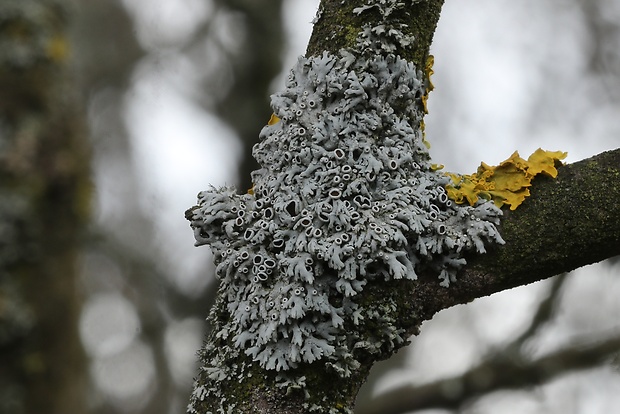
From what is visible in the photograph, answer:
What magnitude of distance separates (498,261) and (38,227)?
85 cm

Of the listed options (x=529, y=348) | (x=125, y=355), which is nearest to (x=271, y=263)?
(x=529, y=348)

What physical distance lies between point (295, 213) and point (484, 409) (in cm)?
284

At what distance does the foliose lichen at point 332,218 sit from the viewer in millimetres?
1242

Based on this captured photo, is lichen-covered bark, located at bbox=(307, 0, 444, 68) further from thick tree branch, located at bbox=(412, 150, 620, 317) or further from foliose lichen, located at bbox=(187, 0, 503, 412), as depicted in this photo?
thick tree branch, located at bbox=(412, 150, 620, 317)

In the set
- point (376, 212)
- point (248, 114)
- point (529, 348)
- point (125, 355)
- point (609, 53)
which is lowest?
point (376, 212)

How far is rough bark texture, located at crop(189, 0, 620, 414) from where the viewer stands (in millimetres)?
1230

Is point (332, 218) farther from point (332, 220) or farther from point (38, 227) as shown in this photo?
point (38, 227)

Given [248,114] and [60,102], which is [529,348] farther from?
[60,102]

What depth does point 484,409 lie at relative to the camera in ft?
12.3

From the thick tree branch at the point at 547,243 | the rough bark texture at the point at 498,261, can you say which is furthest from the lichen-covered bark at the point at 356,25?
the thick tree branch at the point at 547,243

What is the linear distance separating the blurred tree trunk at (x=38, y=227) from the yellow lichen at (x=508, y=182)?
77cm

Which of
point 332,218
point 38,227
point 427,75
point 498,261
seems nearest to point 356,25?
point 427,75

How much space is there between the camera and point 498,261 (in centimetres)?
132

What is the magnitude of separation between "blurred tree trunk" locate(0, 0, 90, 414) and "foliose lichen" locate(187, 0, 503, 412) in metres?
0.39
